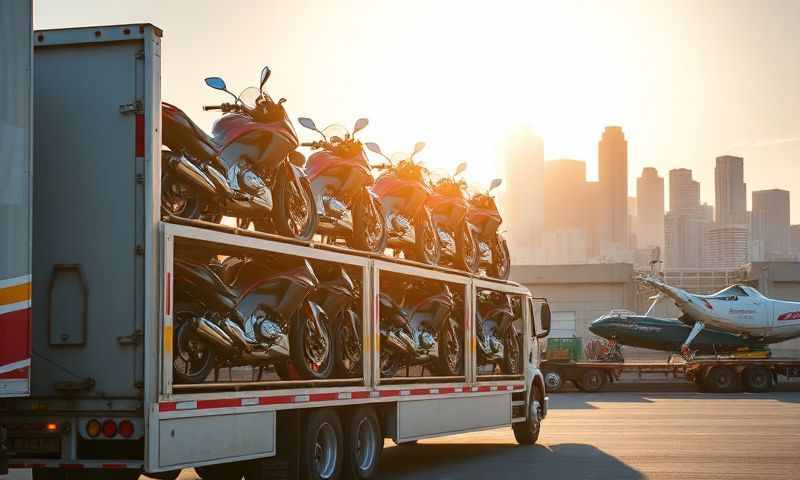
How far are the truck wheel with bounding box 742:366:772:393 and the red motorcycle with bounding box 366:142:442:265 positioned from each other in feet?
Result: 87.1

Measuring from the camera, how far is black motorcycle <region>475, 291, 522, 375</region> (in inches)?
758

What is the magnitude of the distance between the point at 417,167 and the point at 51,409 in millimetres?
8530

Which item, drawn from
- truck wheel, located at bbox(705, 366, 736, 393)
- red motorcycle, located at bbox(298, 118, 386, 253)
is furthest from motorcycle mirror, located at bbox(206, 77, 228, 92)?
truck wheel, located at bbox(705, 366, 736, 393)

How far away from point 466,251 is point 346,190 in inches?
162

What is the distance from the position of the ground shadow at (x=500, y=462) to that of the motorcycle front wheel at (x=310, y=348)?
2.48 metres

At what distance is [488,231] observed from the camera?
2020 cm

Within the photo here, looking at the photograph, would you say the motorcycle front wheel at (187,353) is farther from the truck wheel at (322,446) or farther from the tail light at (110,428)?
the truck wheel at (322,446)

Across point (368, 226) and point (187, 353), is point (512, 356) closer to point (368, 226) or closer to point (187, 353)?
point (368, 226)

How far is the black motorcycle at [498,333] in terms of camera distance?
19.2m

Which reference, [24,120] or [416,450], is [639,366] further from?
[24,120]

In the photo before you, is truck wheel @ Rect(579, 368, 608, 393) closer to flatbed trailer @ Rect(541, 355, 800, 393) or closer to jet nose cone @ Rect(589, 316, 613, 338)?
flatbed trailer @ Rect(541, 355, 800, 393)

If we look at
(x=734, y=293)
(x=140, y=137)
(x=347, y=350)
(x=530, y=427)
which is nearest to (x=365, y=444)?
(x=347, y=350)

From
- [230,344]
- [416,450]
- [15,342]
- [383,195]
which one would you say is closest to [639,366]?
[416,450]

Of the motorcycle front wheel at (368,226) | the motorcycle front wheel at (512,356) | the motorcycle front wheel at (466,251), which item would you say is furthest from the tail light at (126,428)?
the motorcycle front wheel at (512,356)
